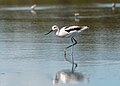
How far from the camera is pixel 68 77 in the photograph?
1227 centimetres

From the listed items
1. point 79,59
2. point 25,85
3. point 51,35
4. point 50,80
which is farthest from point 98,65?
point 51,35

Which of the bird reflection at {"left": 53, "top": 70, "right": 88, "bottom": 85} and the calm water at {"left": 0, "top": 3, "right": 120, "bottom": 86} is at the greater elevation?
the calm water at {"left": 0, "top": 3, "right": 120, "bottom": 86}

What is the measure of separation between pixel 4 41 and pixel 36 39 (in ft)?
4.22

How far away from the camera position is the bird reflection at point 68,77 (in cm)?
1174

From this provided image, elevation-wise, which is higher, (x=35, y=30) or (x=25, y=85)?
(x=35, y=30)

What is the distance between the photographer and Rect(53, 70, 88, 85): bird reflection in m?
11.7

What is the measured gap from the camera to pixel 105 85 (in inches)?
434

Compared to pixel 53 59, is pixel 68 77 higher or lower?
lower

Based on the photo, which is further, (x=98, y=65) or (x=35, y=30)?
(x=35, y=30)

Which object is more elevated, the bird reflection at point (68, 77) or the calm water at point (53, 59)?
the calm water at point (53, 59)

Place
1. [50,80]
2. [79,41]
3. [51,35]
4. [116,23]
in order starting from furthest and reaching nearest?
1. [116,23]
2. [51,35]
3. [79,41]
4. [50,80]

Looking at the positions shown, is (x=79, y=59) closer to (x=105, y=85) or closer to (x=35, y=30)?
(x=105, y=85)

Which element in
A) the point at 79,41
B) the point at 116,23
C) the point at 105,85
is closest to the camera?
the point at 105,85

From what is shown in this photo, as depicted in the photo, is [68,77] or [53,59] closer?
[68,77]
